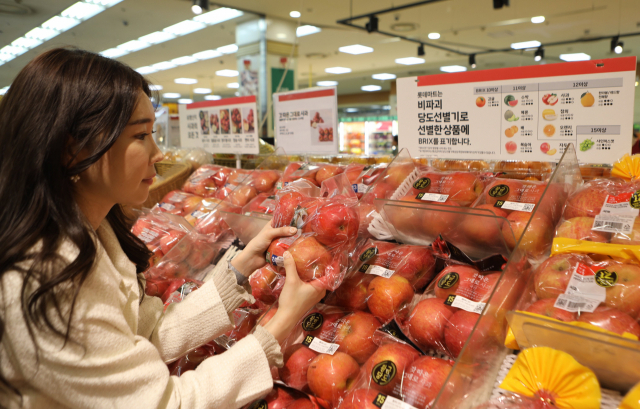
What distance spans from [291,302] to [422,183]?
0.67 metres

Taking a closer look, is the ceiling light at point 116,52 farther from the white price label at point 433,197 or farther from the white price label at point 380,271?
the white price label at point 380,271

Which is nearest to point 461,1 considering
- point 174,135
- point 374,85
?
point 174,135

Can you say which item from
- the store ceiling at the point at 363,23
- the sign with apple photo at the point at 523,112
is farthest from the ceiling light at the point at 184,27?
the sign with apple photo at the point at 523,112

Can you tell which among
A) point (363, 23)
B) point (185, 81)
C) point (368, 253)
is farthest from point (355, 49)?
point (368, 253)

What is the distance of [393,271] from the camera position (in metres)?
1.21

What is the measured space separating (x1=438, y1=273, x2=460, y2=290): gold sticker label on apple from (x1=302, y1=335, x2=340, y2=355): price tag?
31 cm

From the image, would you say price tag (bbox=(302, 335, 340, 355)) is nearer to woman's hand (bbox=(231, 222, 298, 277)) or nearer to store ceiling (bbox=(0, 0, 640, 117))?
woman's hand (bbox=(231, 222, 298, 277))

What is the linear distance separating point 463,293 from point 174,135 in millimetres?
5387

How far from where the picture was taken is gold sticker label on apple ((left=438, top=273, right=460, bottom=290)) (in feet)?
3.57

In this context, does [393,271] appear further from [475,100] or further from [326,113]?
[326,113]

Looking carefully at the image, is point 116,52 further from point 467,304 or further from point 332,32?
point 467,304

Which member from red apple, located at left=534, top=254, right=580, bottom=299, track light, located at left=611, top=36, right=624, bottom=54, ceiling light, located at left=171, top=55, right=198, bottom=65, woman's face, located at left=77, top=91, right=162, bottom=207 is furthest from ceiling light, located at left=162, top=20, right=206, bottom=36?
red apple, located at left=534, top=254, right=580, bottom=299

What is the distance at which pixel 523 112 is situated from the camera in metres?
1.60

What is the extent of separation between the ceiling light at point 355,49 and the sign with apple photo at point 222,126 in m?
7.58
